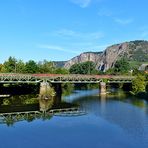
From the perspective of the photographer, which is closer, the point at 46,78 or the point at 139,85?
the point at 46,78

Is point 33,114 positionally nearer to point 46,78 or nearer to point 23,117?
point 23,117

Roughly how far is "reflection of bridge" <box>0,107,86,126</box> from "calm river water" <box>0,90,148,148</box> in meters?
1.56

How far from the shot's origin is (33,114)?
220 feet

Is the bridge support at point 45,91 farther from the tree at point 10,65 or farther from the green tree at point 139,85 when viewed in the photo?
the tree at point 10,65

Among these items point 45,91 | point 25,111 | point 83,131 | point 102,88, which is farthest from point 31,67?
point 83,131

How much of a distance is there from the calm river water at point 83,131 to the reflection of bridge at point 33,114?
5.11 feet

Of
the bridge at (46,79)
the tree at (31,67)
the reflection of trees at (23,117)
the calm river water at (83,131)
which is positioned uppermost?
the tree at (31,67)

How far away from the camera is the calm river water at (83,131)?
43500mm

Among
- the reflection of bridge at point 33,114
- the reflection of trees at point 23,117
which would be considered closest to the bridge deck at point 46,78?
the reflection of bridge at point 33,114

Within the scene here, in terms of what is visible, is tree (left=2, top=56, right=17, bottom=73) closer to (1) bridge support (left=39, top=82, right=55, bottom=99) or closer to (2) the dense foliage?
(2) the dense foliage

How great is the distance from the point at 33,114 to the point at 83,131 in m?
18.6

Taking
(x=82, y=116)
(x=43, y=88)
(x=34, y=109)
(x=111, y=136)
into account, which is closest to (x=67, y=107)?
(x=34, y=109)

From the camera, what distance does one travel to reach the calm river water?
4350 cm

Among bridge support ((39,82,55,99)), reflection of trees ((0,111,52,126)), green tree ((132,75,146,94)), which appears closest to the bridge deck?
bridge support ((39,82,55,99))
